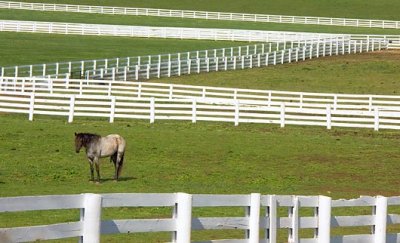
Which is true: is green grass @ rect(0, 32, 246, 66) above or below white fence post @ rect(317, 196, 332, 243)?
above

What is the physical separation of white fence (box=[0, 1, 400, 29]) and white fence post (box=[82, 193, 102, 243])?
301 ft

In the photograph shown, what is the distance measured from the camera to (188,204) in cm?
1184

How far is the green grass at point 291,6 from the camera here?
114 meters

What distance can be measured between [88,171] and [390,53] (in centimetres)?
5036

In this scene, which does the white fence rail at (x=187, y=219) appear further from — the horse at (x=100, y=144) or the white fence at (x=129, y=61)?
the white fence at (x=129, y=61)

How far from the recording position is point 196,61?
220 ft

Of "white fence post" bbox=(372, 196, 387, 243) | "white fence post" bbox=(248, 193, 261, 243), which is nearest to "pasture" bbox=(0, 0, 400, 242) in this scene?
"white fence post" bbox=(372, 196, 387, 243)

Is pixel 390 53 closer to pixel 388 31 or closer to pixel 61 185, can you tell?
pixel 388 31

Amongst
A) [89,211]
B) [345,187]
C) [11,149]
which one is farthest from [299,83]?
[89,211]

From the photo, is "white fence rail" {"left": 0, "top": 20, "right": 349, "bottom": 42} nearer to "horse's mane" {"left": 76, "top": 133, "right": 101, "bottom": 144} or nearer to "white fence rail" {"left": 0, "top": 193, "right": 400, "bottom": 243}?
"horse's mane" {"left": 76, "top": 133, "right": 101, "bottom": 144}

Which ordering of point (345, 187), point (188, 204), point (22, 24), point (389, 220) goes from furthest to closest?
point (22, 24) → point (345, 187) → point (389, 220) → point (188, 204)

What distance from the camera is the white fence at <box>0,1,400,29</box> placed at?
103 m

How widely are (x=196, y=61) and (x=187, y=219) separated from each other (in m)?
55.2

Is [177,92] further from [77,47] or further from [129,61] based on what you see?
[77,47]
